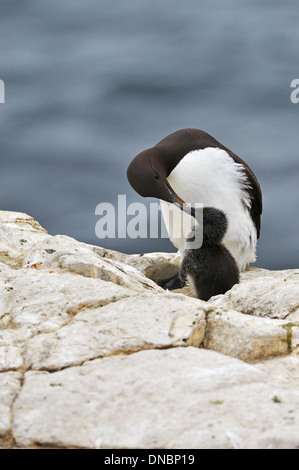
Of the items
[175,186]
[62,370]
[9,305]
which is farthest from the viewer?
[175,186]

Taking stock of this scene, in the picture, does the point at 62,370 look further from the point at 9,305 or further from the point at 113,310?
the point at 9,305

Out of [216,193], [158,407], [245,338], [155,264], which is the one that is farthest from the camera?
[216,193]

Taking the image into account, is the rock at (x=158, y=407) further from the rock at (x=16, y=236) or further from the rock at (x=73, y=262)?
the rock at (x=16, y=236)

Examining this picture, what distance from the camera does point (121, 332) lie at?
13.7ft

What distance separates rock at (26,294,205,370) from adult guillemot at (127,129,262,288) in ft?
15.8

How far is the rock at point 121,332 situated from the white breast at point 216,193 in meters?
5.27

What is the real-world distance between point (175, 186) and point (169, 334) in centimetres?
586

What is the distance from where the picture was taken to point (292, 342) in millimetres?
4414

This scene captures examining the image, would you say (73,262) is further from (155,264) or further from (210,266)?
(155,264)

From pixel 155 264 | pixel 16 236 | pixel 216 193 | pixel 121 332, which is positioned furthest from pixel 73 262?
pixel 216 193

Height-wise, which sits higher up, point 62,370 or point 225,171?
point 225,171

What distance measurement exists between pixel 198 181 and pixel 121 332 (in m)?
5.79

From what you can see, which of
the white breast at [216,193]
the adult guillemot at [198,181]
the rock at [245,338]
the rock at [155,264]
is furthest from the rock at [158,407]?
the white breast at [216,193]
